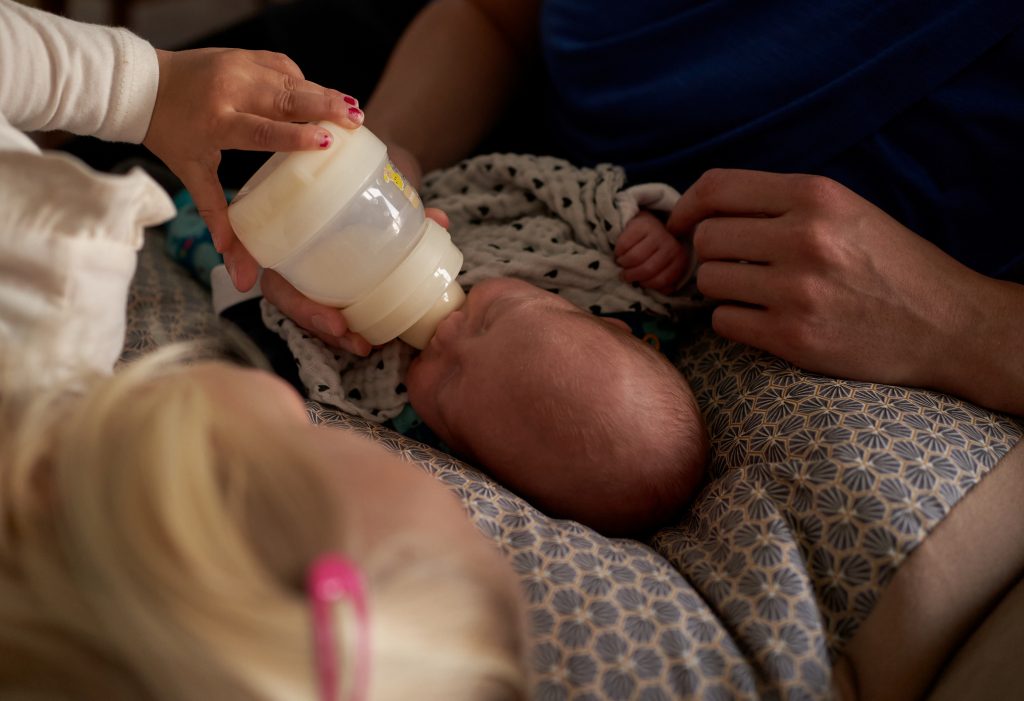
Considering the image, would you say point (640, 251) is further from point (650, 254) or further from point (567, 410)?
point (567, 410)

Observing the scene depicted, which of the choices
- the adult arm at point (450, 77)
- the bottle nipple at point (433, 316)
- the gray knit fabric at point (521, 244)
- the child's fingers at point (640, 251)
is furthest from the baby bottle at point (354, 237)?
the adult arm at point (450, 77)

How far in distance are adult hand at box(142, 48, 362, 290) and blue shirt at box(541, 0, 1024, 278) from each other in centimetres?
49

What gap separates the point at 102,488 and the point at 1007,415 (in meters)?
0.90

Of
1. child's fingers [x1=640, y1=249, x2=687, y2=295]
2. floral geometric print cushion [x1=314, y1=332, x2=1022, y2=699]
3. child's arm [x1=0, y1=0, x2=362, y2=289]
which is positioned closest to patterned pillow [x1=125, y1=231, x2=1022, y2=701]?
floral geometric print cushion [x1=314, y1=332, x2=1022, y2=699]

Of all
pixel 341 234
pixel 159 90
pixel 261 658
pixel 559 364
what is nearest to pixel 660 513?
pixel 559 364

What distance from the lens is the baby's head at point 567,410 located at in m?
0.94

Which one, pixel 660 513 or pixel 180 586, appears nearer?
pixel 180 586

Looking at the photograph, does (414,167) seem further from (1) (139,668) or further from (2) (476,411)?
(1) (139,668)

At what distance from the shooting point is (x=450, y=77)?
139cm

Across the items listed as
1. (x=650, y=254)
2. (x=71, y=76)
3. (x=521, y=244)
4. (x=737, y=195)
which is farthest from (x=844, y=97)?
(x=71, y=76)

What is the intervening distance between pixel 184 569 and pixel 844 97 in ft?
3.04

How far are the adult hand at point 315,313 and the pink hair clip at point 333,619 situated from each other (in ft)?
1.67

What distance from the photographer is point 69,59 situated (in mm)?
786

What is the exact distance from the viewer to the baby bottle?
78 centimetres
